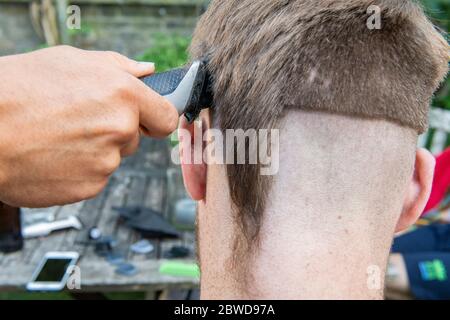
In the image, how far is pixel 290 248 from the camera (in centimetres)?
86

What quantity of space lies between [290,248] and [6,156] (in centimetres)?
47

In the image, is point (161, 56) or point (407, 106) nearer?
point (407, 106)

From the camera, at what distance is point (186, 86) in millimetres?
892

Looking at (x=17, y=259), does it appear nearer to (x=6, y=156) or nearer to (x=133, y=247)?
(x=133, y=247)

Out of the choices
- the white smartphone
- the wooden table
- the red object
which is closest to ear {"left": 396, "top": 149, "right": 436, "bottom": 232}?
the wooden table

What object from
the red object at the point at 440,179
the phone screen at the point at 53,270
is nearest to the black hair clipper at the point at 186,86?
the phone screen at the point at 53,270

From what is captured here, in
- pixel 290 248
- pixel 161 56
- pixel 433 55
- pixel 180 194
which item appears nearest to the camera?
pixel 290 248

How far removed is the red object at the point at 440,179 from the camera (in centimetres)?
261

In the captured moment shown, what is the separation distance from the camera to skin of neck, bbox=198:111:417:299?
2.81 feet

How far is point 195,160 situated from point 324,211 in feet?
0.94

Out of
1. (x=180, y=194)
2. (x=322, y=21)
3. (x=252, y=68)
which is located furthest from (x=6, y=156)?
(x=180, y=194)

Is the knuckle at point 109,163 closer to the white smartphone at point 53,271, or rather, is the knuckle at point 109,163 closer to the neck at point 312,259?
the neck at point 312,259

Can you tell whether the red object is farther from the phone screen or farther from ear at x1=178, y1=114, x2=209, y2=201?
ear at x1=178, y1=114, x2=209, y2=201

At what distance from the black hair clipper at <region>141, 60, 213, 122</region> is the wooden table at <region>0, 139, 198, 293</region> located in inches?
50.1
